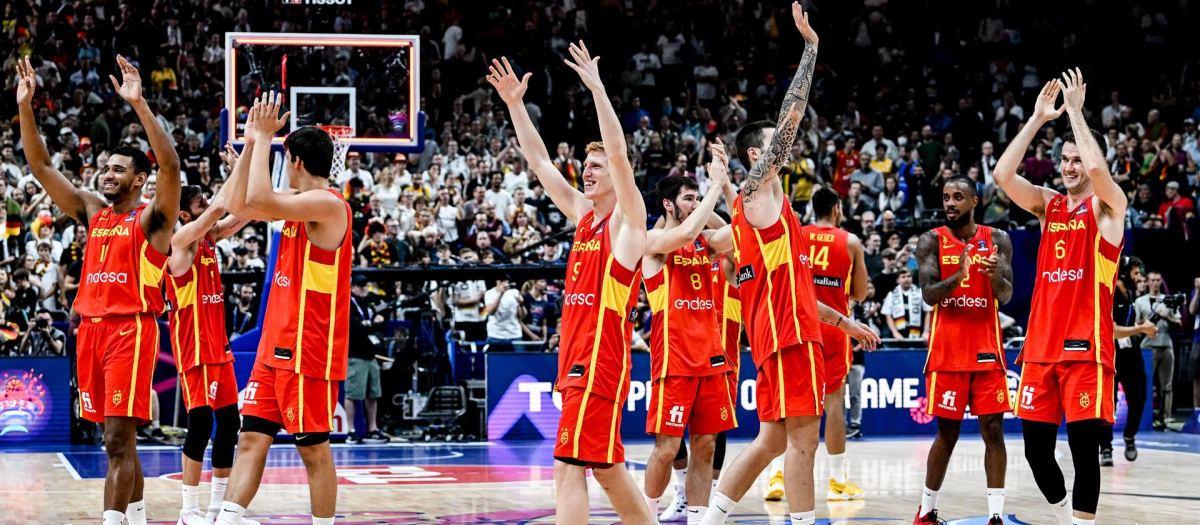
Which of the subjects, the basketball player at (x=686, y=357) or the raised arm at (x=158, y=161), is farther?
the basketball player at (x=686, y=357)

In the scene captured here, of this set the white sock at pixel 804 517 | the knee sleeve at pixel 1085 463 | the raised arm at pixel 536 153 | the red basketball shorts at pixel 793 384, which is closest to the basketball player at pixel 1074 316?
the knee sleeve at pixel 1085 463

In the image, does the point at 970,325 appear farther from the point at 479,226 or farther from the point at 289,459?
the point at 479,226

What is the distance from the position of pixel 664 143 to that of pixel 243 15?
7595mm

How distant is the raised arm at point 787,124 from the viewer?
22.9ft

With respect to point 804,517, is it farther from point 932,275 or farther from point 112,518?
point 112,518

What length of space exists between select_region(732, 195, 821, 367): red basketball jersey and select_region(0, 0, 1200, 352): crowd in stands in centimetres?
779

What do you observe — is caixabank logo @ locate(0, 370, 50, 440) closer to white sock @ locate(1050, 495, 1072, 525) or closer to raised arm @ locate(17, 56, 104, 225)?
raised arm @ locate(17, 56, 104, 225)

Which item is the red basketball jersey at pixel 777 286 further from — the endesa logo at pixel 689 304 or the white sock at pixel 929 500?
the white sock at pixel 929 500

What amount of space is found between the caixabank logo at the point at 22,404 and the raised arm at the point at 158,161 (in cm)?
829

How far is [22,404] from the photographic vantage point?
48.7ft

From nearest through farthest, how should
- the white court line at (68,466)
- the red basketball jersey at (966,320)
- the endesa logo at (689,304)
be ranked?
1. the endesa logo at (689,304)
2. the red basketball jersey at (966,320)
3. the white court line at (68,466)

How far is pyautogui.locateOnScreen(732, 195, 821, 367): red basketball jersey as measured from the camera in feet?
23.8

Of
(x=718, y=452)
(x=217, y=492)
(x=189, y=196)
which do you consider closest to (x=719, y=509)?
(x=718, y=452)

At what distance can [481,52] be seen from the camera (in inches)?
979
